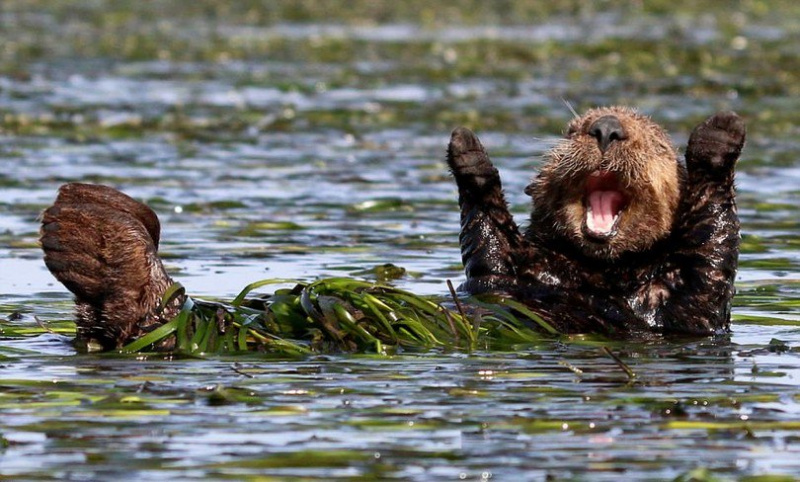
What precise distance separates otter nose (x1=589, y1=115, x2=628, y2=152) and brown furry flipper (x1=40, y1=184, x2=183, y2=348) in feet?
5.59

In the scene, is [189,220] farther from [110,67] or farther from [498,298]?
[110,67]

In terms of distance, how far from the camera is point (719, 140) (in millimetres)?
6543

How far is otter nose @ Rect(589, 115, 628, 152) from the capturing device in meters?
6.19

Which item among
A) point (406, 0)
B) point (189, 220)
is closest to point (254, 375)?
point (189, 220)

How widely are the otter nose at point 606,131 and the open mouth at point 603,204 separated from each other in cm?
16

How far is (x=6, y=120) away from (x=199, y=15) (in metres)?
11.6

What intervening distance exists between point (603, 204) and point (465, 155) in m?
0.58

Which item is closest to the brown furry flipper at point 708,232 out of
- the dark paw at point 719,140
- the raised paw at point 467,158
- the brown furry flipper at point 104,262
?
the dark paw at point 719,140

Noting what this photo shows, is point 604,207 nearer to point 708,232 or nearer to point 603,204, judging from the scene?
point 603,204

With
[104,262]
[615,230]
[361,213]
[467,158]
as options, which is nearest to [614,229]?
[615,230]

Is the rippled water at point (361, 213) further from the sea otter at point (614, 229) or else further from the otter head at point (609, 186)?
the otter head at point (609, 186)

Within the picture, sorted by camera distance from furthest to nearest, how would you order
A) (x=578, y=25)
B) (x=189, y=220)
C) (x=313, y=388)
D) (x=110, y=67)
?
(x=578, y=25) → (x=110, y=67) → (x=189, y=220) → (x=313, y=388)

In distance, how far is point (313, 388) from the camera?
5016 mm

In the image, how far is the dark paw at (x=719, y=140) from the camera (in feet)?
21.4
